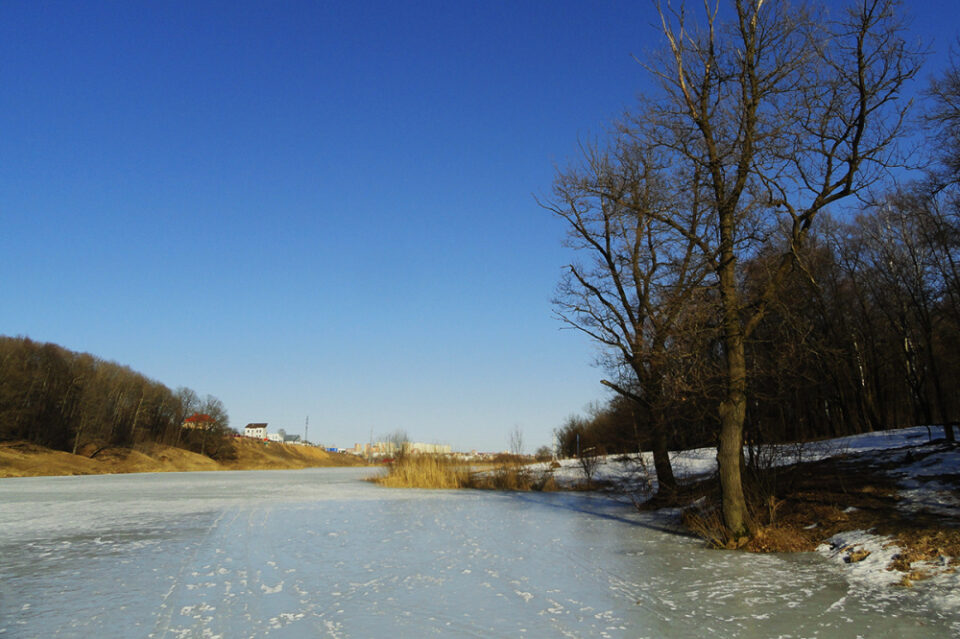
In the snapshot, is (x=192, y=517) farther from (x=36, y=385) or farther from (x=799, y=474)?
(x=36, y=385)

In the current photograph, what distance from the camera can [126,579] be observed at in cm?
632

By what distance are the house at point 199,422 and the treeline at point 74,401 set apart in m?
3.04

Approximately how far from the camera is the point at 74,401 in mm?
52781

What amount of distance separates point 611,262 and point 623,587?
991cm

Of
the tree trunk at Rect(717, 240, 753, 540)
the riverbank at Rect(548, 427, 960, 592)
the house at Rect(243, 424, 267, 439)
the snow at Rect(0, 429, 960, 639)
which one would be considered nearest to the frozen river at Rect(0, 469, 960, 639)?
the snow at Rect(0, 429, 960, 639)

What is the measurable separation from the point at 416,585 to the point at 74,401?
59.2 meters

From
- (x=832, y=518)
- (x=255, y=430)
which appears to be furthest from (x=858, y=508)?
(x=255, y=430)

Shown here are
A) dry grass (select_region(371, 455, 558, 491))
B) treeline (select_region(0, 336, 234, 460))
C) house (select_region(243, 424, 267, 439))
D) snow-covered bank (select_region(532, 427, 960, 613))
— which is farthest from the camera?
house (select_region(243, 424, 267, 439))

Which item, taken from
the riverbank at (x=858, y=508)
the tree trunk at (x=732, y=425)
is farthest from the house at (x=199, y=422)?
the tree trunk at (x=732, y=425)

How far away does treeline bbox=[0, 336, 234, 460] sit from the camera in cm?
4691

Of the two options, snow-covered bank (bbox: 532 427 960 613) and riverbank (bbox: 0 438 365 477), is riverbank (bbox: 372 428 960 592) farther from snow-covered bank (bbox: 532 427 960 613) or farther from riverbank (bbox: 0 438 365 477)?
riverbank (bbox: 0 438 365 477)

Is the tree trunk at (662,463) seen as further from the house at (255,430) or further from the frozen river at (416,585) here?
the house at (255,430)

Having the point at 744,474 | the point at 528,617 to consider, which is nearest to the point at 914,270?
the point at 744,474

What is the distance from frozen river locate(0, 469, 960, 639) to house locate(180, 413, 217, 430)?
6650cm
